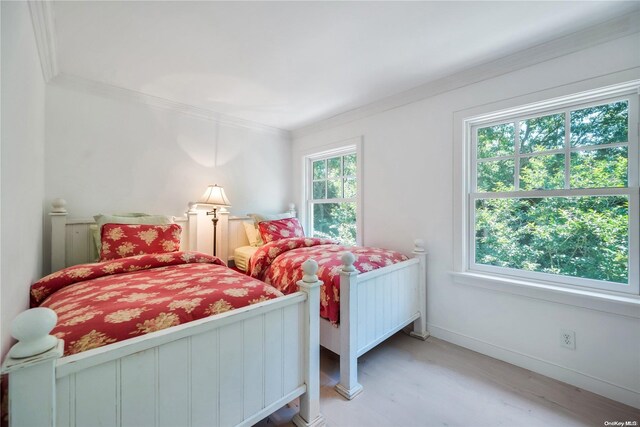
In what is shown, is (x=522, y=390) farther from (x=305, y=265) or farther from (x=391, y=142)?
(x=391, y=142)

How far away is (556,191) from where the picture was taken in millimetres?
1784

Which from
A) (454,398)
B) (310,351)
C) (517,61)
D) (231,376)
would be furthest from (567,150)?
(231,376)

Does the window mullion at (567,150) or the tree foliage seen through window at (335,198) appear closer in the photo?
the window mullion at (567,150)

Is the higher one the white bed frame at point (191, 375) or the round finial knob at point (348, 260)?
the round finial knob at point (348, 260)

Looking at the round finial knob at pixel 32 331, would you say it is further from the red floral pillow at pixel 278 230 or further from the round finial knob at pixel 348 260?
the red floral pillow at pixel 278 230

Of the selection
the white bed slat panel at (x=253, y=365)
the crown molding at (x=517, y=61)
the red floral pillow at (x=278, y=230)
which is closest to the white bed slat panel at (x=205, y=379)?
the white bed slat panel at (x=253, y=365)

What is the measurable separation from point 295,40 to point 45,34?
60.5 inches

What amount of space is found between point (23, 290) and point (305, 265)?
1.39 m

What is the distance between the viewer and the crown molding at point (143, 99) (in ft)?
7.13

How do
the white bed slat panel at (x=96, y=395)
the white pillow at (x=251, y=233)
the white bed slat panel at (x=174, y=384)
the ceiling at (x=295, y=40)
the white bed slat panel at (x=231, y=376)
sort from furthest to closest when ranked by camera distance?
the white pillow at (x=251, y=233)
the ceiling at (x=295, y=40)
the white bed slat panel at (x=231, y=376)
the white bed slat panel at (x=174, y=384)
the white bed slat panel at (x=96, y=395)

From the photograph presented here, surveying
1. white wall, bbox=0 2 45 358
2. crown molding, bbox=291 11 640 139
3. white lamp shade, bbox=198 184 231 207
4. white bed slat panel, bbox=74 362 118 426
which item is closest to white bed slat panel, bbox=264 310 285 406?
white bed slat panel, bbox=74 362 118 426

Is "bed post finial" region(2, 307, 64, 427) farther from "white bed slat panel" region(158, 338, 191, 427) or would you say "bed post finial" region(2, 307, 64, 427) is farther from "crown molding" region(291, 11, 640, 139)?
"crown molding" region(291, 11, 640, 139)

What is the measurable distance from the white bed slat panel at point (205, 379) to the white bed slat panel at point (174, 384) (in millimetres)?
21

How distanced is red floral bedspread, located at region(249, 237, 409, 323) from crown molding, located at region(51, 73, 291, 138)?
172 centimetres
